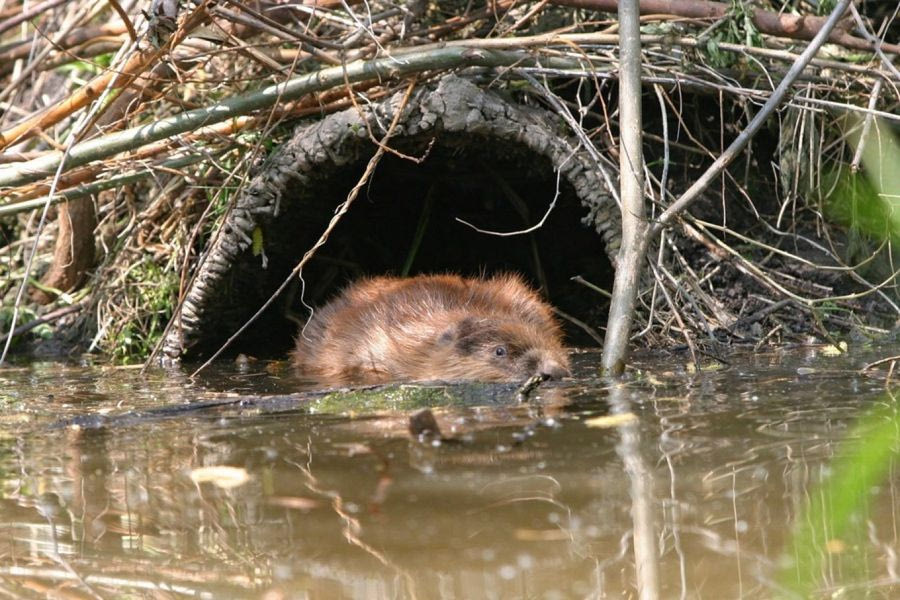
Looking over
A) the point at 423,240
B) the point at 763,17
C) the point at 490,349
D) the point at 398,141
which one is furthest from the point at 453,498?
the point at 423,240

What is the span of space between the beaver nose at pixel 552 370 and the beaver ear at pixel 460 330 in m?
0.56

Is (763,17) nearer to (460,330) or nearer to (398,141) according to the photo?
(398,141)

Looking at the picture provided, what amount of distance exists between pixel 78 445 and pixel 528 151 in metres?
2.99

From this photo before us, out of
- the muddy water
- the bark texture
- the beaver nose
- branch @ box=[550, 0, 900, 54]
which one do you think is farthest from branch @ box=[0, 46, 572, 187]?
the muddy water

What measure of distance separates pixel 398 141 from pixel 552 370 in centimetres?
154

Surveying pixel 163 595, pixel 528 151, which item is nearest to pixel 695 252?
pixel 528 151

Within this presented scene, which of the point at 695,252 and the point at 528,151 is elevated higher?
the point at 528,151

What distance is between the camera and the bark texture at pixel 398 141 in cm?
516

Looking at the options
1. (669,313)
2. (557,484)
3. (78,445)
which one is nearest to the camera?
(557,484)

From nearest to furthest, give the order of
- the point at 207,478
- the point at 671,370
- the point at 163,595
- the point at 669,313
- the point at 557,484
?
the point at 163,595, the point at 557,484, the point at 207,478, the point at 671,370, the point at 669,313

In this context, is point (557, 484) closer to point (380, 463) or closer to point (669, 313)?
point (380, 463)

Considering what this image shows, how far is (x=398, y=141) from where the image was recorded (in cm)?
545

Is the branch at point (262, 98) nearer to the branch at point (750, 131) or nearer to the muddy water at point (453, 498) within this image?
the branch at point (750, 131)

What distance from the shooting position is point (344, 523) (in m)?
2.25
